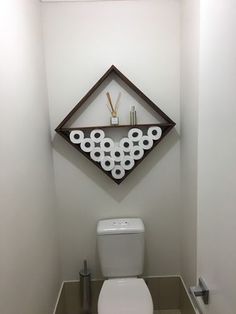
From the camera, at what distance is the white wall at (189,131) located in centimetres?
165

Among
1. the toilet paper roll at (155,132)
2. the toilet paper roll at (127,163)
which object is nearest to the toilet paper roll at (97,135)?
the toilet paper roll at (127,163)

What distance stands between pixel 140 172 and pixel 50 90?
89 centimetres

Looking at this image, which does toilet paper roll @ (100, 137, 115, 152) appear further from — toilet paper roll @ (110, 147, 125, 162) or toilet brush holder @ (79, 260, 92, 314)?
toilet brush holder @ (79, 260, 92, 314)

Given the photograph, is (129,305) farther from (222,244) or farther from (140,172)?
(222,244)

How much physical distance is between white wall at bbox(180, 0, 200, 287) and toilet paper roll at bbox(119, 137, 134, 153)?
38 cm

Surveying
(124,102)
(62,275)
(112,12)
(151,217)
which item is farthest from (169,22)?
(62,275)

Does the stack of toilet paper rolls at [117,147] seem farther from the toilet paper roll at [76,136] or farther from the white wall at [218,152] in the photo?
the white wall at [218,152]

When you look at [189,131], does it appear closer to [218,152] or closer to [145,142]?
[145,142]

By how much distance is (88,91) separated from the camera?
78.4 inches

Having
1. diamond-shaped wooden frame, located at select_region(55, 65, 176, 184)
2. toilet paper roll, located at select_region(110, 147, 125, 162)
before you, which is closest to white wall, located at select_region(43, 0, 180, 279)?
diamond-shaped wooden frame, located at select_region(55, 65, 176, 184)

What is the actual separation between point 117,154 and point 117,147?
0.05 meters

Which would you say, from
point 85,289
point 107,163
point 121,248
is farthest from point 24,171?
point 85,289

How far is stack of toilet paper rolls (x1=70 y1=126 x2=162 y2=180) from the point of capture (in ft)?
6.47

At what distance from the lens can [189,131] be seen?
5.98 ft
